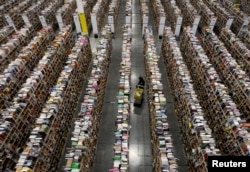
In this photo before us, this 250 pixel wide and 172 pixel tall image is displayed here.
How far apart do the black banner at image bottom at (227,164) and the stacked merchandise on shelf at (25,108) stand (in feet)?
27.9

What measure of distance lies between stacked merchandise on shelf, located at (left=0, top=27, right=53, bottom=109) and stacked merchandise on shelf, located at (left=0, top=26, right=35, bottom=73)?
4.77ft

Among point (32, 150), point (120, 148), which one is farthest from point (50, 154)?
point (120, 148)

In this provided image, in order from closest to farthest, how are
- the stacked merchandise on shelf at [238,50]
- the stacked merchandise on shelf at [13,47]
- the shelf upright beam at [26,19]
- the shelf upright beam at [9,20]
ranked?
the stacked merchandise on shelf at [238,50] → the stacked merchandise on shelf at [13,47] → the shelf upright beam at [9,20] → the shelf upright beam at [26,19]

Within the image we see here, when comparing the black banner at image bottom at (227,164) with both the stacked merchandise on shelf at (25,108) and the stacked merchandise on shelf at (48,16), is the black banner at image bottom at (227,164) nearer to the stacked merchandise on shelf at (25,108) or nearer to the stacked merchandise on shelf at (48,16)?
the stacked merchandise on shelf at (25,108)

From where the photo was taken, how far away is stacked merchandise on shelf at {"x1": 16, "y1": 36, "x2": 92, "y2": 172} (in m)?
7.74

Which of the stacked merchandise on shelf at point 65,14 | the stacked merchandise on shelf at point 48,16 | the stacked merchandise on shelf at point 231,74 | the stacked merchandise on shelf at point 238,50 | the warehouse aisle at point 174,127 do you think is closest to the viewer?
the warehouse aisle at point 174,127

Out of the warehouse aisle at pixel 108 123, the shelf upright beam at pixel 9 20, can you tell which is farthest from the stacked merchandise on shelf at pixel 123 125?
the shelf upright beam at pixel 9 20

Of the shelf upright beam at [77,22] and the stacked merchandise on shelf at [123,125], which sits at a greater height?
the shelf upright beam at [77,22]

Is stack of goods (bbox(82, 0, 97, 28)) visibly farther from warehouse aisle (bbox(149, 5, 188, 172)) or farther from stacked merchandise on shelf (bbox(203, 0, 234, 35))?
stacked merchandise on shelf (bbox(203, 0, 234, 35))

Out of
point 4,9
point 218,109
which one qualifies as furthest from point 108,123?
point 4,9

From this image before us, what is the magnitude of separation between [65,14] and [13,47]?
7.12 m

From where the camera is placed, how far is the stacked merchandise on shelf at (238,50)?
13.5 m

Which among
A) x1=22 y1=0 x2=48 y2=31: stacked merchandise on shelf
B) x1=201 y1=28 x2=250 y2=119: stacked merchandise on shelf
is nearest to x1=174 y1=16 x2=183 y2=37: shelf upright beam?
x1=201 y1=28 x2=250 y2=119: stacked merchandise on shelf

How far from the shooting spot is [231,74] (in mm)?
12219
